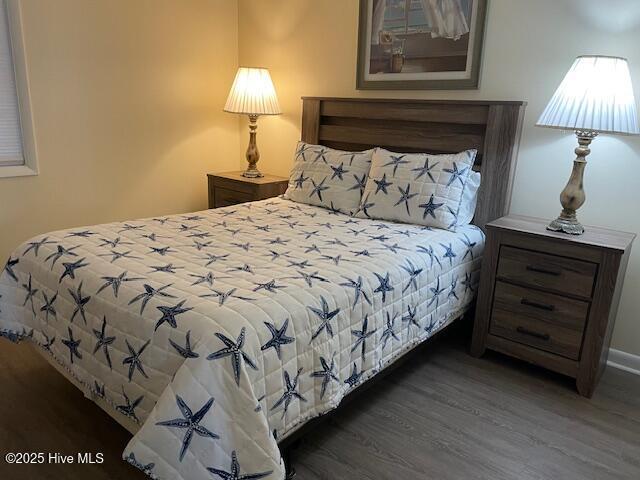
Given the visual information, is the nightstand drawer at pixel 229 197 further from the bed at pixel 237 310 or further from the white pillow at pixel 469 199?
the white pillow at pixel 469 199

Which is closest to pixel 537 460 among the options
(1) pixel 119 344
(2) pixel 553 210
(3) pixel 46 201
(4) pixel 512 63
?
(2) pixel 553 210

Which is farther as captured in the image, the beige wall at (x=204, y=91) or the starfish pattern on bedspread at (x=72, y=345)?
the beige wall at (x=204, y=91)

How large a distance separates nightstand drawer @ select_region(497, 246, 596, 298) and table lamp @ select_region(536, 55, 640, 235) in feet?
1.84

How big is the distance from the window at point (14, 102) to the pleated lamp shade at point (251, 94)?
1.22 meters

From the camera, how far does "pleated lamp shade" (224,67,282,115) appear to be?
10.8 ft

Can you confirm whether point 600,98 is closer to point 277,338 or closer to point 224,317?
point 277,338

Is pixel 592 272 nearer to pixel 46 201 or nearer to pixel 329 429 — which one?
pixel 329 429

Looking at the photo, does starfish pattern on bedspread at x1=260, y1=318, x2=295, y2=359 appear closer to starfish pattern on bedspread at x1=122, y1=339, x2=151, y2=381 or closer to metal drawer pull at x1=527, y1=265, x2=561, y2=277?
starfish pattern on bedspread at x1=122, y1=339, x2=151, y2=381

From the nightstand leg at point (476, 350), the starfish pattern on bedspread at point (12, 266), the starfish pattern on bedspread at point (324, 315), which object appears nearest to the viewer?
the starfish pattern on bedspread at point (324, 315)

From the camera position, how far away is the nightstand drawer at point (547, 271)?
209cm

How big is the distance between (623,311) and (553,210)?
0.60 meters

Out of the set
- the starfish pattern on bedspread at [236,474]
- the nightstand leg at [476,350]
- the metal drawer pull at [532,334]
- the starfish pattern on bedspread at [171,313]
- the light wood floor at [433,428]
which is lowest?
the light wood floor at [433,428]

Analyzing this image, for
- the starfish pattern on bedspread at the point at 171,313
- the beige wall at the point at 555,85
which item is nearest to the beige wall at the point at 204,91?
the beige wall at the point at 555,85

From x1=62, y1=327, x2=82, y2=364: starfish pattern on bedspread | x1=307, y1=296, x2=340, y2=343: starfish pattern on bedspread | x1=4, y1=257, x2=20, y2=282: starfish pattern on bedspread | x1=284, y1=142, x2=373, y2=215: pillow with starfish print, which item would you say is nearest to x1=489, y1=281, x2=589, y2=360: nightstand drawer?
x1=284, y1=142, x2=373, y2=215: pillow with starfish print
